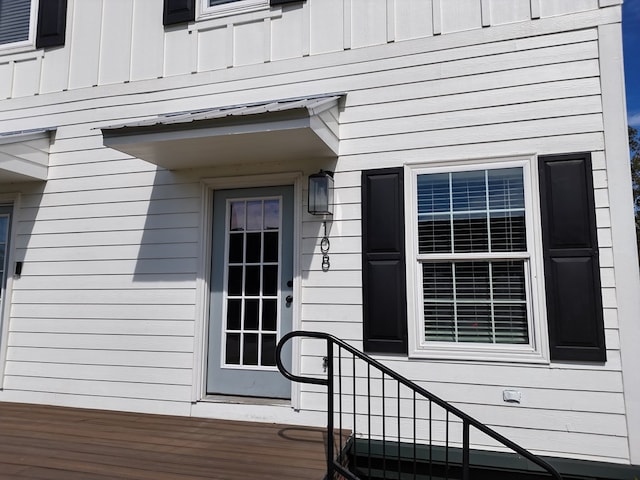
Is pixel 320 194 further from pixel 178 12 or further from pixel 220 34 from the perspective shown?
pixel 178 12

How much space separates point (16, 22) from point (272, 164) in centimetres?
336

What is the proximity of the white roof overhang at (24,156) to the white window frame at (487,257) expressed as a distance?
3.39 meters

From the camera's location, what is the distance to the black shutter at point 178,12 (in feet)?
13.7

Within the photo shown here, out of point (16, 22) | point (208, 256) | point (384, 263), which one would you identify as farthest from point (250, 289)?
point (16, 22)

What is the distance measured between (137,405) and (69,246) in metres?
1.59

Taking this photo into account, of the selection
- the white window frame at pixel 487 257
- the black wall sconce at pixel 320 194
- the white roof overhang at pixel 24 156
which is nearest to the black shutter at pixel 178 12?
the white roof overhang at pixel 24 156

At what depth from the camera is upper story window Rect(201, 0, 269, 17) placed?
4.05m

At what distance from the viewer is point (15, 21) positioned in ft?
15.9

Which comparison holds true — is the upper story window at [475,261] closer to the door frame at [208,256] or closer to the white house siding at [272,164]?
the white house siding at [272,164]

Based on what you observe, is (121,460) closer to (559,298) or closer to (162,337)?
(162,337)

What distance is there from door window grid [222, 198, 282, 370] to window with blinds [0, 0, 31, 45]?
120 inches

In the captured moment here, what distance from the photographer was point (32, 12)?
4.76m

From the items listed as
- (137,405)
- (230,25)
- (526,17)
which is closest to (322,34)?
(230,25)

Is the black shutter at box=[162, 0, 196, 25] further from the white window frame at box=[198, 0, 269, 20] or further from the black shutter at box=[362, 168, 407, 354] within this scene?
the black shutter at box=[362, 168, 407, 354]
